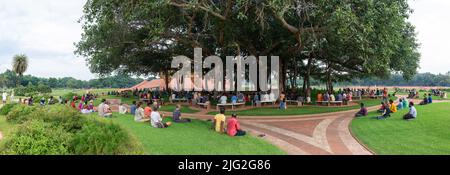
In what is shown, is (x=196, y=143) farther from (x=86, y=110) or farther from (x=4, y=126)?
(x=4, y=126)

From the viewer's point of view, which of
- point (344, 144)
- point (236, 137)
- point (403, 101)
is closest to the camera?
point (344, 144)

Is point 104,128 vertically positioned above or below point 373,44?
below

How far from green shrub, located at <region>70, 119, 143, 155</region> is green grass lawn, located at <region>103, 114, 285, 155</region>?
61 cm

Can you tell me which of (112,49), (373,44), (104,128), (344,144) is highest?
(112,49)

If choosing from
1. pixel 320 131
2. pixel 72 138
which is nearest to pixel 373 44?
pixel 320 131

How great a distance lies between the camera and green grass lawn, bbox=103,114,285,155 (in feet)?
26.6

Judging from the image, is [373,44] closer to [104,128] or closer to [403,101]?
[403,101]

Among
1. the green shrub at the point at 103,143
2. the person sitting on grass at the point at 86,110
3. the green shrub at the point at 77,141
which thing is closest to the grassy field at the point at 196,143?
the green shrub at the point at 103,143

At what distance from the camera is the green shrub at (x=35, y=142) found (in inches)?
282

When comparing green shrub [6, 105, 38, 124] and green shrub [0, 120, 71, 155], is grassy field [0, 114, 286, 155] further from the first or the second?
green shrub [6, 105, 38, 124]

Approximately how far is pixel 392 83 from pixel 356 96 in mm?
85882

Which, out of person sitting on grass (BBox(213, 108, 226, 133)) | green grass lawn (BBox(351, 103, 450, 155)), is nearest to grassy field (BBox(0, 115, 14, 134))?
person sitting on grass (BBox(213, 108, 226, 133))
